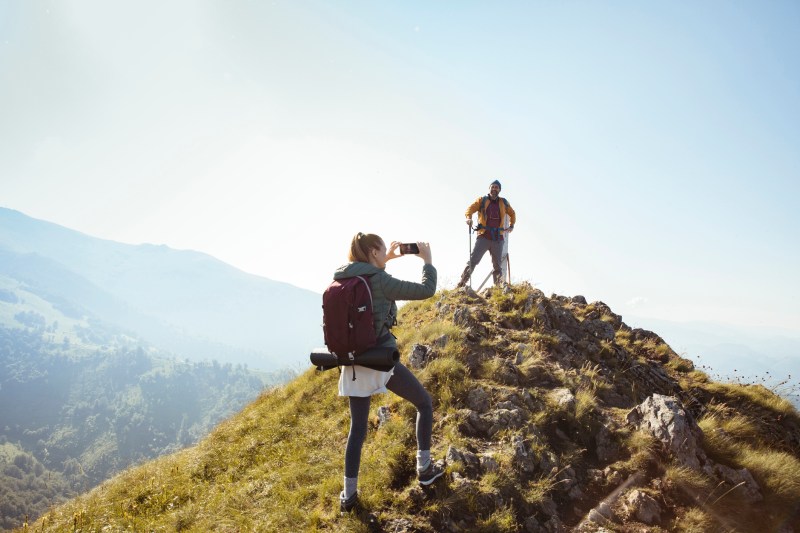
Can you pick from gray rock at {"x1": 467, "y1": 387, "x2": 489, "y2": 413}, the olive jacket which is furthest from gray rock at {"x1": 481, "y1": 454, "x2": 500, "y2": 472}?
the olive jacket

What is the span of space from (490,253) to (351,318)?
31.1 feet

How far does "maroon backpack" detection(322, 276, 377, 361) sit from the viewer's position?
443 centimetres

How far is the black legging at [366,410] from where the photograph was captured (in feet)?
15.3

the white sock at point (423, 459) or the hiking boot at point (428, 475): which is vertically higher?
the white sock at point (423, 459)

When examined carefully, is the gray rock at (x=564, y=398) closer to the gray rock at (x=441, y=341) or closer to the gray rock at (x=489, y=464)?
the gray rock at (x=489, y=464)

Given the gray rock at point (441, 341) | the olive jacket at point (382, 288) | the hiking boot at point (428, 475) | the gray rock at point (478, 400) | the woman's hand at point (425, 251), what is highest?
the woman's hand at point (425, 251)

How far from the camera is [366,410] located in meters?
4.69

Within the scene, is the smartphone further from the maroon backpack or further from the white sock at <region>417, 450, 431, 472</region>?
the white sock at <region>417, 450, 431, 472</region>

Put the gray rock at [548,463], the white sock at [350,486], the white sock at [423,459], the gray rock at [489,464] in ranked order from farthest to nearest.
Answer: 1. the gray rock at [548,463]
2. the gray rock at [489,464]
3. the white sock at [423,459]
4. the white sock at [350,486]

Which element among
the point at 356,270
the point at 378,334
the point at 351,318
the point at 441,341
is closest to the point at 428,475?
the point at 378,334

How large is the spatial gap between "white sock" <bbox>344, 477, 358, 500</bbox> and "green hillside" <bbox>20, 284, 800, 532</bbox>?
0.37m

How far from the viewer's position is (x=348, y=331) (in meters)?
4.44

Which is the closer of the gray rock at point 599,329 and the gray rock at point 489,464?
the gray rock at point 489,464

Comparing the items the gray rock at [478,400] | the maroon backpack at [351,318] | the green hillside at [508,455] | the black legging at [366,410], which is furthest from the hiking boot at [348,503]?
the gray rock at [478,400]
